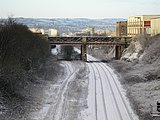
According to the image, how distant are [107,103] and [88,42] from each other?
50.3m

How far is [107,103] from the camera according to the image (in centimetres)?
3036

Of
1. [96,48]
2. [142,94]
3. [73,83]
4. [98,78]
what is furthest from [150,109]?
[96,48]

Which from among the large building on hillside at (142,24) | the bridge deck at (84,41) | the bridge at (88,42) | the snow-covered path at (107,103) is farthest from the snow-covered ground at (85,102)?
the large building on hillside at (142,24)

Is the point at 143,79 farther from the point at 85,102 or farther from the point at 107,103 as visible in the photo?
the point at 85,102

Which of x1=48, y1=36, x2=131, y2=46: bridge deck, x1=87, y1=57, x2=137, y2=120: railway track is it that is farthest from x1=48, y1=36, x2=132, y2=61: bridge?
x1=87, y1=57, x2=137, y2=120: railway track

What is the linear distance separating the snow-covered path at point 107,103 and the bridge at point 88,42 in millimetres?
35938

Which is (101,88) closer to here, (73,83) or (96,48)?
(73,83)

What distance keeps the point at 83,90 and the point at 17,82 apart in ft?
25.0

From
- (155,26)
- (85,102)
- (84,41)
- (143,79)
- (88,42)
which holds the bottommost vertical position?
(143,79)

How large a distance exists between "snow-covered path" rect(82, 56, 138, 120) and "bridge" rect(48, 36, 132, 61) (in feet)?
118

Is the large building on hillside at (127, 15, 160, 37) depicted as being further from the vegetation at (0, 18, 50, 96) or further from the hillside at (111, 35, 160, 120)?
the vegetation at (0, 18, 50, 96)

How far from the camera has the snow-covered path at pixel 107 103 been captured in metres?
25.9

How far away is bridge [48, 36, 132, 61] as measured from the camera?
261 ft

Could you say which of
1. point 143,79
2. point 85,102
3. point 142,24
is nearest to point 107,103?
point 85,102
